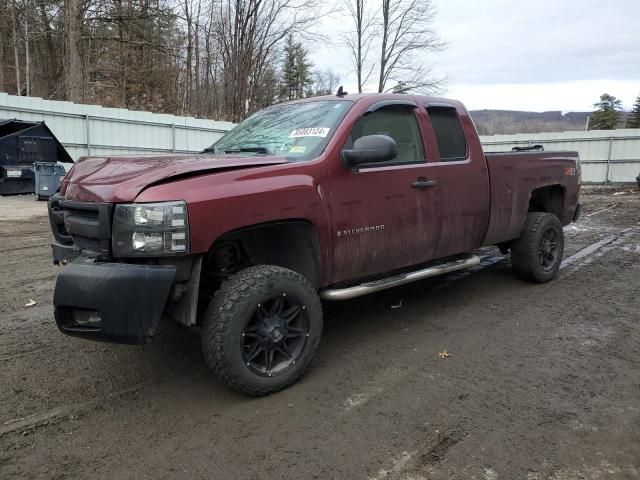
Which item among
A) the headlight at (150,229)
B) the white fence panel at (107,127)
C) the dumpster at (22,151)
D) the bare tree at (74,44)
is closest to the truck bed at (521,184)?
the headlight at (150,229)

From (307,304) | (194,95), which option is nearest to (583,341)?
(307,304)

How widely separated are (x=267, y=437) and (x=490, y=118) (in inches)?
1827

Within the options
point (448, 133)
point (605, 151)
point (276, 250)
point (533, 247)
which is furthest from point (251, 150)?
point (605, 151)

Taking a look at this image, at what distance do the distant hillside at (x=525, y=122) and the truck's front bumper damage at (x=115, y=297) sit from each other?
26.1 metres

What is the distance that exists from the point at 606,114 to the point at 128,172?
6427 centimetres

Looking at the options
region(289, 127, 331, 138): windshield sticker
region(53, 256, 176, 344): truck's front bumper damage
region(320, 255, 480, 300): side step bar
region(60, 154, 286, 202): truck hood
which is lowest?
region(320, 255, 480, 300): side step bar

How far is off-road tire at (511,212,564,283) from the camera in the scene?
18.2 feet

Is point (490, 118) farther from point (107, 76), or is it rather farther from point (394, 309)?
point (394, 309)

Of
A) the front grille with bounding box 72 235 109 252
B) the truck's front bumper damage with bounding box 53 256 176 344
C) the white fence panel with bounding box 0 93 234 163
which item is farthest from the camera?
the white fence panel with bounding box 0 93 234 163

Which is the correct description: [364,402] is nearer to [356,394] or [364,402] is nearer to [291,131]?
[356,394]

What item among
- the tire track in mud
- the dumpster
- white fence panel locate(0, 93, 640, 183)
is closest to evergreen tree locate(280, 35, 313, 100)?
white fence panel locate(0, 93, 640, 183)

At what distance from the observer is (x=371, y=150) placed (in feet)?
11.5

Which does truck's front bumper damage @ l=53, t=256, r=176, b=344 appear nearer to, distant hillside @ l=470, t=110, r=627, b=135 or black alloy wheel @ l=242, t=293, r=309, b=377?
black alloy wheel @ l=242, t=293, r=309, b=377

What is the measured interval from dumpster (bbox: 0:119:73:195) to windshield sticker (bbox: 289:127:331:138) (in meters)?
12.4
